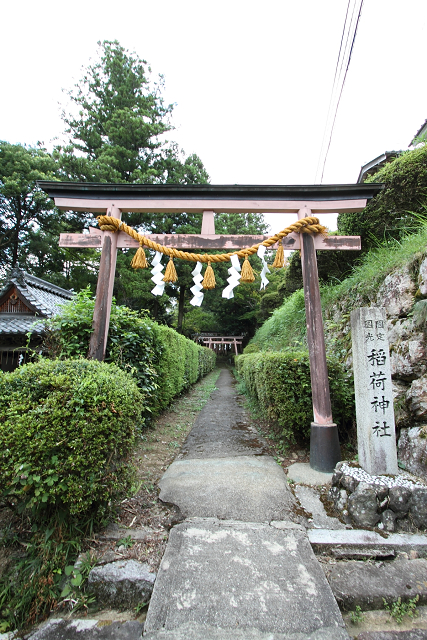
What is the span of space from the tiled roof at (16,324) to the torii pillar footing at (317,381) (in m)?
6.38

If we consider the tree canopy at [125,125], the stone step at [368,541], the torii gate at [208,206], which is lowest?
the stone step at [368,541]

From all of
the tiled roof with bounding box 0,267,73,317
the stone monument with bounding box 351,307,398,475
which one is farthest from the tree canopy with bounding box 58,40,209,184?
the stone monument with bounding box 351,307,398,475

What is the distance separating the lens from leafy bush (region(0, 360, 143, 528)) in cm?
195

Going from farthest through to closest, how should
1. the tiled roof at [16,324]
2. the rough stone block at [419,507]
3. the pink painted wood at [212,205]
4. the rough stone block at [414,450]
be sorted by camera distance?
1. the tiled roof at [16,324]
2. the pink painted wood at [212,205]
3. the rough stone block at [414,450]
4. the rough stone block at [419,507]

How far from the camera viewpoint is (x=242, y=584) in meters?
1.79

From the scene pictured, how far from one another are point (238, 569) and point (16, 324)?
8562mm

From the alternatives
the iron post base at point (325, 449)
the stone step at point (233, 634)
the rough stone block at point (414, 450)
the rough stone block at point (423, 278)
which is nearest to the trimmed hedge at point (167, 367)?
the iron post base at point (325, 449)

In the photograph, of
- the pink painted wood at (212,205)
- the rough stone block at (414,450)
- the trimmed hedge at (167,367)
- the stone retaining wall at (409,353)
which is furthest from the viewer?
the trimmed hedge at (167,367)

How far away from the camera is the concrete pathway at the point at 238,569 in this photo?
5.15 feet

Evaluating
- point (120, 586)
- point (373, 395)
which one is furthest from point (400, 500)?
point (120, 586)

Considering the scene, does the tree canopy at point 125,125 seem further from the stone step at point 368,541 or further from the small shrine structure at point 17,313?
the stone step at point 368,541

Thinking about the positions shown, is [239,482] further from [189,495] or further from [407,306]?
[407,306]

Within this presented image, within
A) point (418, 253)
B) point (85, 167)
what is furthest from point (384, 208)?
point (85, 167)

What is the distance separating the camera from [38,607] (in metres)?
1.79
